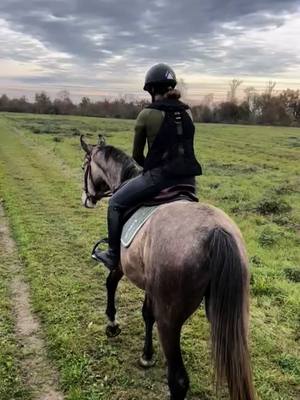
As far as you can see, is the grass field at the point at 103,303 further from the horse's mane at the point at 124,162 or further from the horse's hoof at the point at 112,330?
the horse's mane at the point at 124,162

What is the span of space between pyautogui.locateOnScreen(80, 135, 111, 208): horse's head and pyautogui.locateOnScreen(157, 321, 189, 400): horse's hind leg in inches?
106

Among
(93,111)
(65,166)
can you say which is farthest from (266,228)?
(93,111)

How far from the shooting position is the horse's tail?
352cm

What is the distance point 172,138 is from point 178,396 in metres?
2.52

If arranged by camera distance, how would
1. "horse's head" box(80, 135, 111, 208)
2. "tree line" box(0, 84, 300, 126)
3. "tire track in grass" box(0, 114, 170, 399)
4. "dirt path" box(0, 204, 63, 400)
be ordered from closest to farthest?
"dirt path" box(0, 204, 63, 400) → "tire track in grass" box(0, 114, 170, 399) → "horse's head" box(80, 135, 111, 208) → "tree line" box(0, 84, 300, 126)

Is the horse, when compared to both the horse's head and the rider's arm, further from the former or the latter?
the horse's head

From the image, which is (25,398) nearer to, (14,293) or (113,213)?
(113,213)

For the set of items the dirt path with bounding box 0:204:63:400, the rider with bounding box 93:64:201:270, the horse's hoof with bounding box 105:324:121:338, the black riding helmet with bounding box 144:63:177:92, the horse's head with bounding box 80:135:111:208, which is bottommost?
the dirt path with bounding box 0:204:63:400

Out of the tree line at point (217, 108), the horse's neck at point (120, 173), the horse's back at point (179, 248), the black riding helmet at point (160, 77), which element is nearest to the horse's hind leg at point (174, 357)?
the horse's back at point (179, 248)

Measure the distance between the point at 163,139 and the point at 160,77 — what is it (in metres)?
0.71

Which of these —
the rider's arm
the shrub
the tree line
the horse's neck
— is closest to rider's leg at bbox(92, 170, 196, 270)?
the rider's arm

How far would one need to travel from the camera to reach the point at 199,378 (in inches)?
194

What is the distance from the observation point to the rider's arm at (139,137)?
453 cm

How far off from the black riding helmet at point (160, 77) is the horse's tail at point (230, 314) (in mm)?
1883
